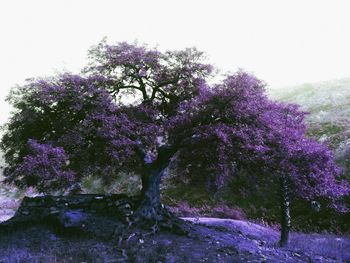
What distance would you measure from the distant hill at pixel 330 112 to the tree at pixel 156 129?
452 centimetres

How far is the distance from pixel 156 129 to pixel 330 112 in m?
28.6

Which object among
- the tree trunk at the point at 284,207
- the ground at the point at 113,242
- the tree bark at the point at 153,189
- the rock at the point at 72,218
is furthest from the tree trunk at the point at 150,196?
the tree trunk at the point at 284,207

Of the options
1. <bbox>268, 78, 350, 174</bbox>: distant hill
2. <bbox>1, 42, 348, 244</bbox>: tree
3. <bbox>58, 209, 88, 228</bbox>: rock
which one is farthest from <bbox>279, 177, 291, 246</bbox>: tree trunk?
<bbox>58, 209, 88, 228</bbox>: rock

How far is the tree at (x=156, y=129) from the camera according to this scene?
14234 millimetres

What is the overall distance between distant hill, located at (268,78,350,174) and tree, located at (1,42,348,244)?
4520 mm

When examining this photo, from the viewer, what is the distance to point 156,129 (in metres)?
15.8

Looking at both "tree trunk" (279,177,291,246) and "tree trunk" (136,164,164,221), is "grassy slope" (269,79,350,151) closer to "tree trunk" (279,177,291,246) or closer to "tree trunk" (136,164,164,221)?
"tree trunk" (279,177,291,246)

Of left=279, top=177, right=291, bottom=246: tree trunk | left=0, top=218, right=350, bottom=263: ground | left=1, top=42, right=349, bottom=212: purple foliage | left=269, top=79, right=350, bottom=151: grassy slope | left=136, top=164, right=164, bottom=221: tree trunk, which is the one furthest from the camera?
left=269, top=79, right=350, bottom=151: grassy slope

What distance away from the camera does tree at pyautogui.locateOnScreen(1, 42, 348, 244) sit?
46.7 ft

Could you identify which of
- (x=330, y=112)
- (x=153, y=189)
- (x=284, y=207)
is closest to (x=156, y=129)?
(x=153, y=189)

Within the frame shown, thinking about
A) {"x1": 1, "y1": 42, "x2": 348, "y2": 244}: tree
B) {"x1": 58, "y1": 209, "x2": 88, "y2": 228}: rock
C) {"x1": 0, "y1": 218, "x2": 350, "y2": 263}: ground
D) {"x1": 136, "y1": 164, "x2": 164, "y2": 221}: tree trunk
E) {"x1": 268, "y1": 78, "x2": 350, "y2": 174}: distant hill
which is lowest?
{"x1": 0, "y1": 218, "x2": 350, "y2": 263}: ground

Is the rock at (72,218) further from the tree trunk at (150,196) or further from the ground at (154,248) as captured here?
the tree trunk at (150,196)

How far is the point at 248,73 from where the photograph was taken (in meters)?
14.8

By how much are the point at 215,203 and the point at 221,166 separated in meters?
14.2
